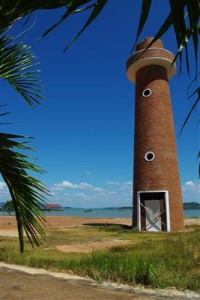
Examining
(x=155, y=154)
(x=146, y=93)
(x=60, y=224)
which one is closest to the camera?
(x=155, y=154)

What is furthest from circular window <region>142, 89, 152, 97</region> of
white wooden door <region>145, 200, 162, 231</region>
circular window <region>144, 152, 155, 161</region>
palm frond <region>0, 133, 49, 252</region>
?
palm frond <region>0, 133, 49, 252</region>

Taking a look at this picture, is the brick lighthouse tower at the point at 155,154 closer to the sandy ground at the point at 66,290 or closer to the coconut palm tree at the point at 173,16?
the sandy ground at the point at 66,290

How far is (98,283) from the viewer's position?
320 inches

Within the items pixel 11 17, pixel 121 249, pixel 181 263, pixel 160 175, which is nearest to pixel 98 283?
pixel 181 263

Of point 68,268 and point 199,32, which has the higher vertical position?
point 199,32

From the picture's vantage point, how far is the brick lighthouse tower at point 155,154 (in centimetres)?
2389

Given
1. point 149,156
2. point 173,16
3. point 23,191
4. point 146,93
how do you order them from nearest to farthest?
point 173,16
point 23,191
point 149,156
point 146,93

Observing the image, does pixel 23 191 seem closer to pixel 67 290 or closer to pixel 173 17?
pixel 173 17

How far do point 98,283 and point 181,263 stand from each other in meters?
2.44

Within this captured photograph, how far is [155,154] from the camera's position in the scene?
24.2m

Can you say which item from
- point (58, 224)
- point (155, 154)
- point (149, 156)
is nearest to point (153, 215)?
point (149, 156)

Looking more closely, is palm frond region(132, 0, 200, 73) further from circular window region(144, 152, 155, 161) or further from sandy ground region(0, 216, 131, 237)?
circular window region(144, 152, 155, 161)

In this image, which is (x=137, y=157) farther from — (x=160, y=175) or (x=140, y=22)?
(x=140, y=22)

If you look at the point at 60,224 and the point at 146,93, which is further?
the point at 60,224
